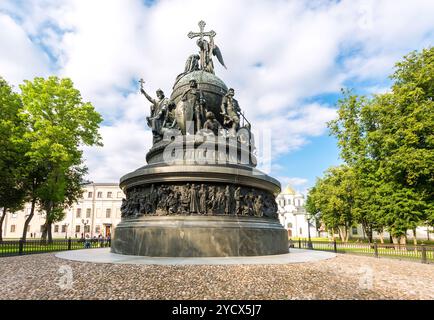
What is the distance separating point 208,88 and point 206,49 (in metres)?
4.34

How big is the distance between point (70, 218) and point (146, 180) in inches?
2842

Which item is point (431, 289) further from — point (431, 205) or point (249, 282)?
point (431, 205)

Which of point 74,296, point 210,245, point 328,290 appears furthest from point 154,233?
point 328,290

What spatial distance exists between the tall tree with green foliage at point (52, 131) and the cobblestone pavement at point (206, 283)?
70.5ft

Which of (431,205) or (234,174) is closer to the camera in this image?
(234,174)

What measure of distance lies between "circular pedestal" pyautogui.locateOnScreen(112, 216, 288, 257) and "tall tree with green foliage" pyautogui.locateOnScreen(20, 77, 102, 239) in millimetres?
18635

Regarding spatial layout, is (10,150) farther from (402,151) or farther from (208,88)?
(402,151)

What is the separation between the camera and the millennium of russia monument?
10.8 m

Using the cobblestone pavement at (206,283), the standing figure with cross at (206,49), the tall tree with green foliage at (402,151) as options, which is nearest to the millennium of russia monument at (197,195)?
the cobblestone pavement at (206,283)

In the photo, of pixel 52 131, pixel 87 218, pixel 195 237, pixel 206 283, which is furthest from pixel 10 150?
pixel 87 218

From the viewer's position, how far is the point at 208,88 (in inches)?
666

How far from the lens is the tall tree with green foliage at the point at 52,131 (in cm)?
2667

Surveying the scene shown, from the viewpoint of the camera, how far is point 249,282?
6441 mm

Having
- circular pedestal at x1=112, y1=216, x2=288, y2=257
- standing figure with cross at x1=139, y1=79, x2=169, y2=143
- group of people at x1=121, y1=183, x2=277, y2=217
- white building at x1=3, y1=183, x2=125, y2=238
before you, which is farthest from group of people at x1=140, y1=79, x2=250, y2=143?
white building at x1=3, y1=183, x2=125, y2=238
